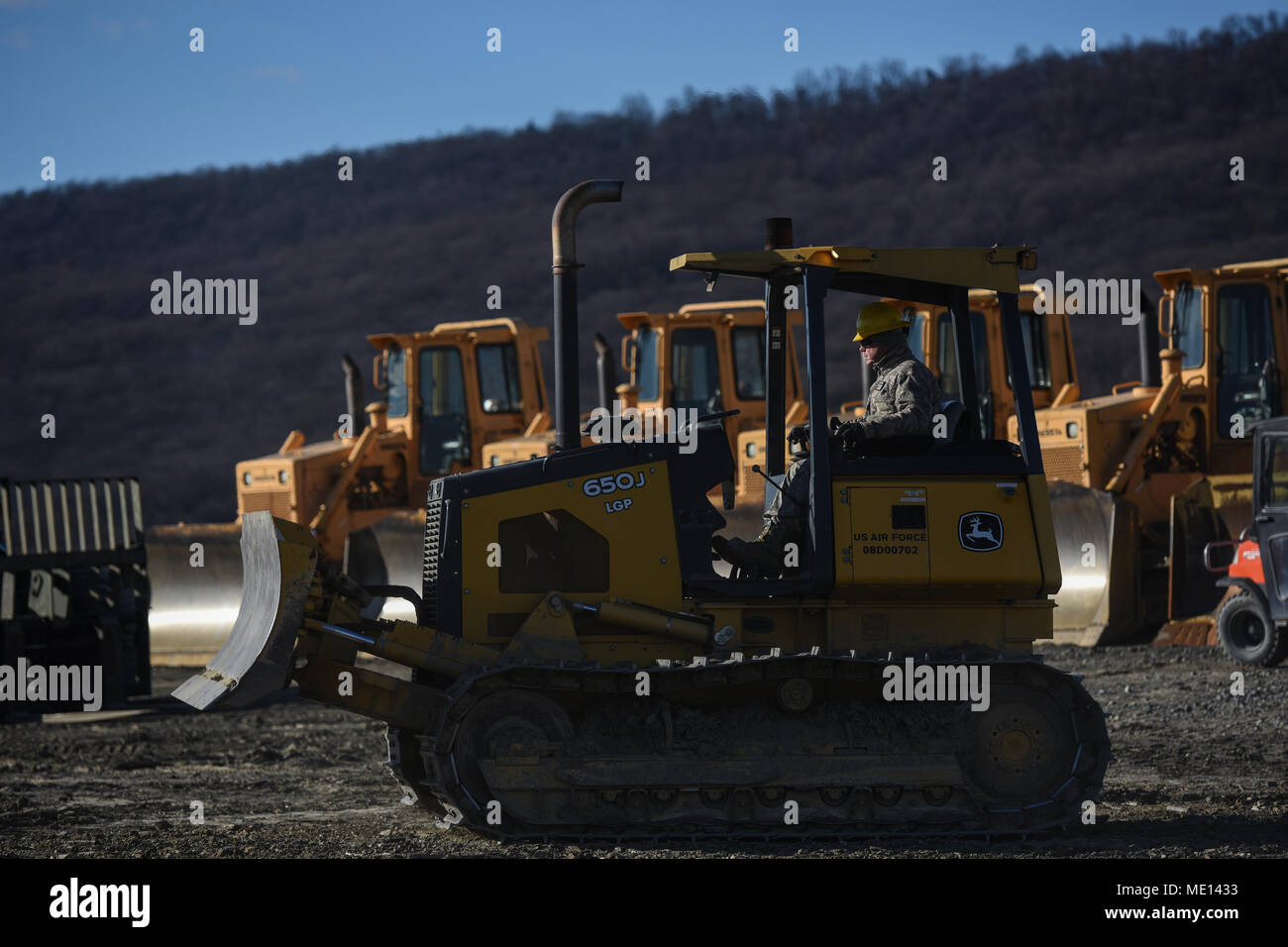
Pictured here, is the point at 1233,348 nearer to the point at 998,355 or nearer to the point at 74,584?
the point at 998,355

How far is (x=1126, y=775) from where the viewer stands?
9.42 m

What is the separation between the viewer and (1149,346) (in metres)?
19.0

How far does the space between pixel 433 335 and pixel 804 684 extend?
581 inches

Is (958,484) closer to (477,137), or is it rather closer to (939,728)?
(939,728)

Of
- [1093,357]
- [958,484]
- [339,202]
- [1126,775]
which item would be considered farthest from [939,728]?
[339,202]

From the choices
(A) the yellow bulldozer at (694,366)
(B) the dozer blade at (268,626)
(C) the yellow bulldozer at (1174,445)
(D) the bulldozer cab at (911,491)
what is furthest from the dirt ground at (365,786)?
(A) the yellow bulldozer at (694,366)

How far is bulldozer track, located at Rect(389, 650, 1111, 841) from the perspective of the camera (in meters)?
7.31

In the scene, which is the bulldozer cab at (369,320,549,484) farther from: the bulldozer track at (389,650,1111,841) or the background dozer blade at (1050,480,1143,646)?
the bulldozer track at (389,650,1111,841)

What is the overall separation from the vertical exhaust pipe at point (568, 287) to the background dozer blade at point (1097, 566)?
8918mm

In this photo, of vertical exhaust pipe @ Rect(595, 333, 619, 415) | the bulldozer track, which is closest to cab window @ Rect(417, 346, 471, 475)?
vertical exhaust pipe @ Rect(595, 333, 619, 415)

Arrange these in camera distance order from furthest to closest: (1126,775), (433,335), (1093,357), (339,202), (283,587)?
(339,202) < (1093,357) < (433,335) < (1126,775) < (283,587)

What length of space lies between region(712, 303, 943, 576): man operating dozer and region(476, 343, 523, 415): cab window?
13.8 metres

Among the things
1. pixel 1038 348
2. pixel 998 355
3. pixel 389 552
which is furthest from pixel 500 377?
pixel 1038 348

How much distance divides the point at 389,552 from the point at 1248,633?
359 inches
